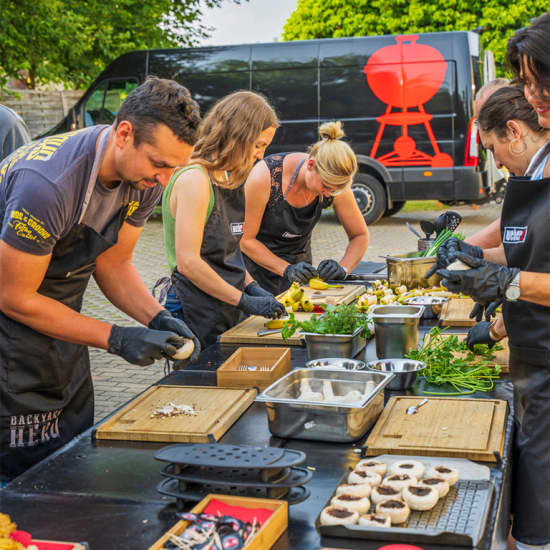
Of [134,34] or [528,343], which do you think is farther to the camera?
[134,34]

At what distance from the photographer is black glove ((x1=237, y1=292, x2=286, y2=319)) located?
339cm

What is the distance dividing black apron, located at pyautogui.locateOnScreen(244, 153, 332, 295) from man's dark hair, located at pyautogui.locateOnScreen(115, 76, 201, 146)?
208 cm

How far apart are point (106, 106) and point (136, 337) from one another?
39.8 ft

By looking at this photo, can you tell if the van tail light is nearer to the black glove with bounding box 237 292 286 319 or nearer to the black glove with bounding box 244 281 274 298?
the black glove with bounding box 244 281 274 298

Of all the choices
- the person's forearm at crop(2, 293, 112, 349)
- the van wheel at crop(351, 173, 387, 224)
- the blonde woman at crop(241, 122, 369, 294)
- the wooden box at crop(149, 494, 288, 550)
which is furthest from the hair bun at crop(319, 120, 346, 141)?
the van wheel at crop(351, 173, 387, 224)

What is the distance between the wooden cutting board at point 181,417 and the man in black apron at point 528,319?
81cm

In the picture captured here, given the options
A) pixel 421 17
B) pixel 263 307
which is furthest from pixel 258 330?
pixel 421 17

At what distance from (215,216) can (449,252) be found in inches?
53.4

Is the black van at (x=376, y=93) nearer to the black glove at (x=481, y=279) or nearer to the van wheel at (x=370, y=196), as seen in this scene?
the van wheel at (x=370, y=196)

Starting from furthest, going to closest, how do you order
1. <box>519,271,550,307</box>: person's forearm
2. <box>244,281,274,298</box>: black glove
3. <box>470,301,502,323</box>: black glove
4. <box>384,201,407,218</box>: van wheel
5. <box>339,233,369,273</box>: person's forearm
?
1. <box>384,201,407,218</box>: van wheel
2. <box>339,233,369,273</box>: person's forearm
3. <box>244,281,274,298</box>: black glove
4. <box>470,301,502,323</box>: black glove
5. <box>519,271,550,307</box>: person's forearm

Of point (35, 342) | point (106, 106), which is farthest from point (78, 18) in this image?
point (35, 342)

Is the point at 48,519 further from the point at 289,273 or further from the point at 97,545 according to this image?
the point at 289,273

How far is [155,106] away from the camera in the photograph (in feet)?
7.28

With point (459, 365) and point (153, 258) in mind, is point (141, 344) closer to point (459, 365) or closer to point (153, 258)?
point (459, 365)
